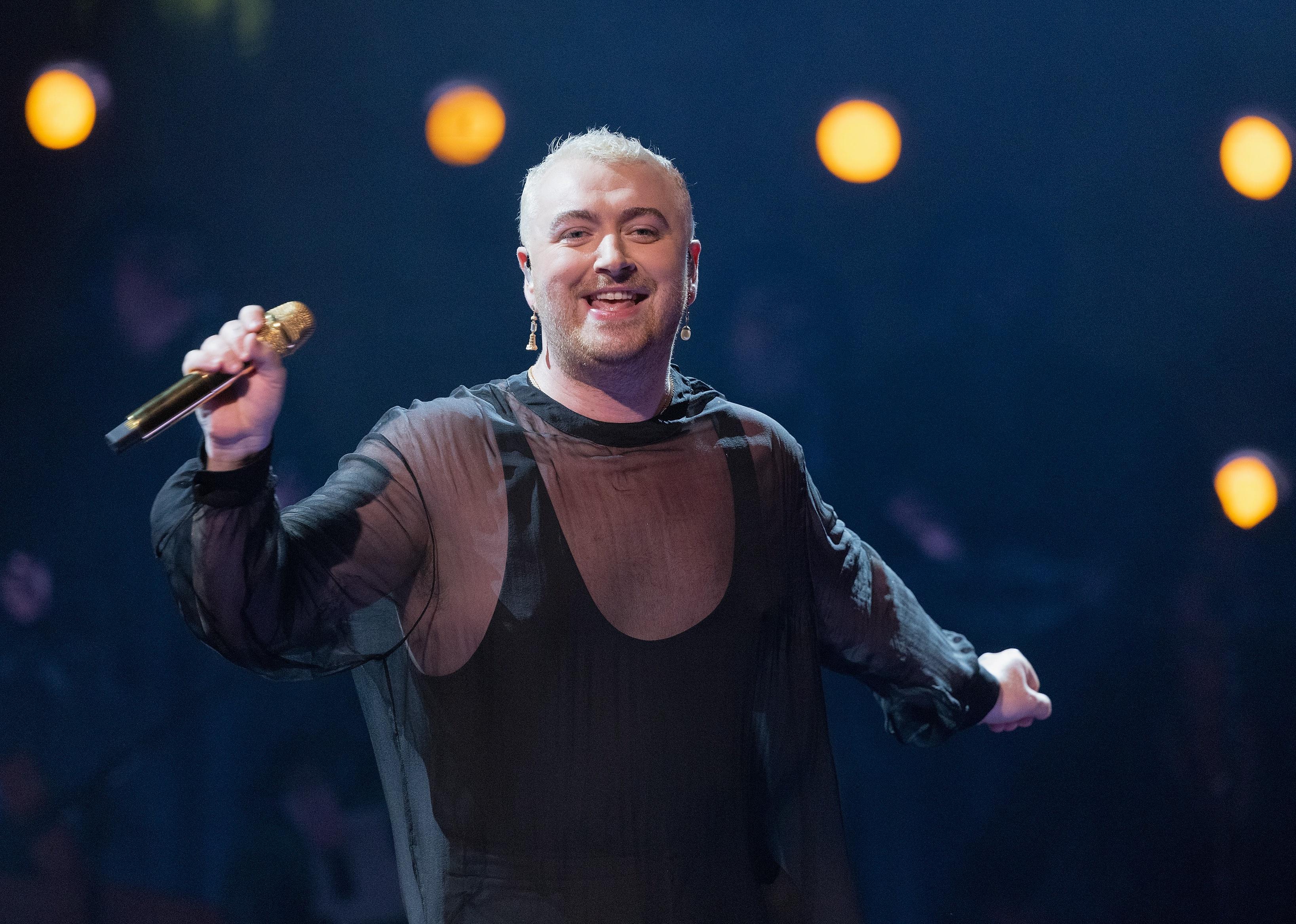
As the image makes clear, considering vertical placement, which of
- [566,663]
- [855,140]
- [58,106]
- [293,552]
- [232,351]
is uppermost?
[58,106]

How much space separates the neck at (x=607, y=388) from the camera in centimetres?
141

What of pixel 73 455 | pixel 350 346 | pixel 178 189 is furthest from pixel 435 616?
pixel 178 189

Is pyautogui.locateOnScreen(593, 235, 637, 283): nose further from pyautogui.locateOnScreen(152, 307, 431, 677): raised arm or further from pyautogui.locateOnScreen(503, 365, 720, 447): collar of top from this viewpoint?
pyautogui.locateOnScreen(152, 307, 431, 677): raised arm

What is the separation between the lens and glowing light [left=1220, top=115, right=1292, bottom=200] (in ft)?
7.00

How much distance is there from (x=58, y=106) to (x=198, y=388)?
3.62 ft

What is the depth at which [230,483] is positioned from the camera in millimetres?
1055

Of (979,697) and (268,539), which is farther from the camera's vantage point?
(979,697)

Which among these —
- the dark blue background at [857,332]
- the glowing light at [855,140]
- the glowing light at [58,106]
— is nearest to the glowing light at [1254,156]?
the dark blue background at [857,332]

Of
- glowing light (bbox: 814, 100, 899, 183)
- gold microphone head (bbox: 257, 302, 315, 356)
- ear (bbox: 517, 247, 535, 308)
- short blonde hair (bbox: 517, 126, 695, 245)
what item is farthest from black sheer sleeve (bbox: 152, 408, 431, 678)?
glowing light (bbox: 814, 100, 899, 183)

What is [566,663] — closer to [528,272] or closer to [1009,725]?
[528,272]

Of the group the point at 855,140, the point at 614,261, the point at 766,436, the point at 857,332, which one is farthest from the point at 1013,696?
the point at 855,140

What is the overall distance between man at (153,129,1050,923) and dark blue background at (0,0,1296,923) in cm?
55

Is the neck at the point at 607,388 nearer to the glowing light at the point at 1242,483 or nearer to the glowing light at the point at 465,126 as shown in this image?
the glowing light at the point at 465,126

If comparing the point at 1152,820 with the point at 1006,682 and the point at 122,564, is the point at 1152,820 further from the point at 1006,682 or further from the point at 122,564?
the point at 122,564
